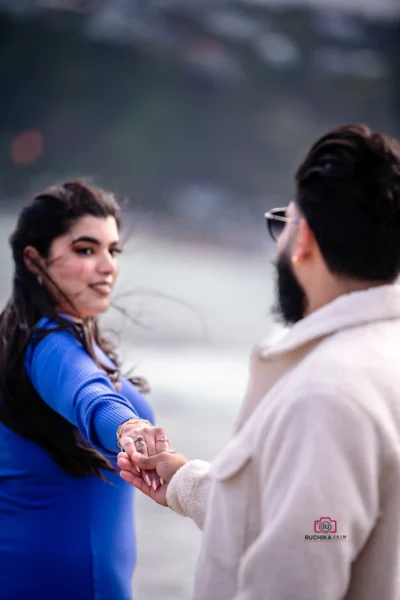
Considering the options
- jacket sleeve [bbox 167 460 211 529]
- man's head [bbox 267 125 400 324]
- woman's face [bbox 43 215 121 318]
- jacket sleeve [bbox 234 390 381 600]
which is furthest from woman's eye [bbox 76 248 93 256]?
jacket sleeve [bbox 234 390 381 600]

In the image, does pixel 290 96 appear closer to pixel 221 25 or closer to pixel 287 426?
pixel 221 25

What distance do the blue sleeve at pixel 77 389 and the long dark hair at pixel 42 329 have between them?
0.03 meters

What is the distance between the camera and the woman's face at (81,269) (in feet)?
5.50

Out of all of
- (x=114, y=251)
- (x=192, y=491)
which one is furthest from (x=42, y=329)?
(x=192, y=491)

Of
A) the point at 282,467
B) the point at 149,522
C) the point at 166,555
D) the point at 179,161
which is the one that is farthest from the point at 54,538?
the point at 179,161

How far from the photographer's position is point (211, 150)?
8508mm

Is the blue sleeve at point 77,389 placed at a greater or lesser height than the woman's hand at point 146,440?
greater

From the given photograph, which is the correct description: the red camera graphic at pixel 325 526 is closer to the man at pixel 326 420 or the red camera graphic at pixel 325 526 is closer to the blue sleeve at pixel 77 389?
the man at pixel 326 420

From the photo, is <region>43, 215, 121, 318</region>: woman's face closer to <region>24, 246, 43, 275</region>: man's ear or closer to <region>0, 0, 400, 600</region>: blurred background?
<region>24, 246, 43, 275</region>: man's ear

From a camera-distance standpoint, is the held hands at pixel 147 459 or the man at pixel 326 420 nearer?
the man at pixel 326 420

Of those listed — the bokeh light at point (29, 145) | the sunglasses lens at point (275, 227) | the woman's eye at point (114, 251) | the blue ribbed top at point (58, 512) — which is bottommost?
the blue ribbed top at point (58, 512)

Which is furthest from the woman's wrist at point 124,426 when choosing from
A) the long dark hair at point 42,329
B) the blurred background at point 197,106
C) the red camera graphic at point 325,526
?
the blurred background at point 197,106

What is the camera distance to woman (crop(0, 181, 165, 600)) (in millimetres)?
1503

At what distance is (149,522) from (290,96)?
5.69 meters
